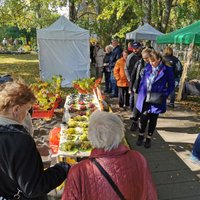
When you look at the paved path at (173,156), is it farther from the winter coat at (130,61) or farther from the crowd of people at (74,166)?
the crowd of people at (74,166)

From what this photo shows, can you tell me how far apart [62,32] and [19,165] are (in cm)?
954

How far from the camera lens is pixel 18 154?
1506mm

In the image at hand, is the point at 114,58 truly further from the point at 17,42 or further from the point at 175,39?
the point at 17,42

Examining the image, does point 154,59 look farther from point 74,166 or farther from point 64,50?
point 64,50

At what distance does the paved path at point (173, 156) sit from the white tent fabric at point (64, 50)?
4.84 metres

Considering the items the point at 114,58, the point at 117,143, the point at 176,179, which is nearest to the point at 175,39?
the point at 114,58

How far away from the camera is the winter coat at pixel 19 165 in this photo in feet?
4.96

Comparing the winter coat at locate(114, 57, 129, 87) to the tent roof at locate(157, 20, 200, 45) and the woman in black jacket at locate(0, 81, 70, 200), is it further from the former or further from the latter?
the woman in black jacket at locate(0, 81, 70, 200)

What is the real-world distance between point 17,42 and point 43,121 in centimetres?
3380

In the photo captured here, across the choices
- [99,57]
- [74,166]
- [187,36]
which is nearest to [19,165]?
[74,166]

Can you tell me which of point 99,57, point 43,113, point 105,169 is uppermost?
point 105,169

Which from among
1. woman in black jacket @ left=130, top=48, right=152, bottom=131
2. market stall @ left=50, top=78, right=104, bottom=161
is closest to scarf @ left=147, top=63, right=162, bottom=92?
woman in black jacket @ left=130, top=48, right=152, bottom=131

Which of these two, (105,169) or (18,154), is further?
(105,169)

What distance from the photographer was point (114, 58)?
8.55 meters
